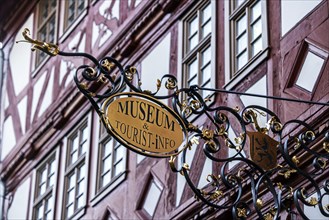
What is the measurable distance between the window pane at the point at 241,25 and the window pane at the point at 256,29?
0.58ft

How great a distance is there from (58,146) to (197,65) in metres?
3.81

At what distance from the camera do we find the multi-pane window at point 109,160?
14969 mm

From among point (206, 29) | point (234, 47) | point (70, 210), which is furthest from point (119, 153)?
point (234, 47)

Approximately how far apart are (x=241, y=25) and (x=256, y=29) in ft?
1.29

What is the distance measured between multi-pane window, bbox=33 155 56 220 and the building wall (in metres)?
0.02

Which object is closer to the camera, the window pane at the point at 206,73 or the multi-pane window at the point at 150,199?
the window pane at the point at 206,73

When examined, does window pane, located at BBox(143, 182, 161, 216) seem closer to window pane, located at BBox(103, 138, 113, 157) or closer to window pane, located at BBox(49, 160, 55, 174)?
window pane, located at BBox(103, 138, 113, 157)

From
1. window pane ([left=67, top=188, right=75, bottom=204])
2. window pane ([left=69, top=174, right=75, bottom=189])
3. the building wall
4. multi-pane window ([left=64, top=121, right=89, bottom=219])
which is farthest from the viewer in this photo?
window pane ([left=69, top=174, right=75, bottom=189])

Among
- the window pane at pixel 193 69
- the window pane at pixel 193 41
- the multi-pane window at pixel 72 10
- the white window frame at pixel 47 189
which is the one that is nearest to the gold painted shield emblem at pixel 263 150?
the window pane at pixel 193 69

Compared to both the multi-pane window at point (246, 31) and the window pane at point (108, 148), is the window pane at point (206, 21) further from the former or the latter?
the window pane at point (108, 148)

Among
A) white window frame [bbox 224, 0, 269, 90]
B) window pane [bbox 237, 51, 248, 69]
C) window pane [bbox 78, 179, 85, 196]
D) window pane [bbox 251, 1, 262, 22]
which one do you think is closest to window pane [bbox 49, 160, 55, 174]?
window pane [bbox 78, 179, 85, 196]

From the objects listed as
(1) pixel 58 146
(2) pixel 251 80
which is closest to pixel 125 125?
(2) pixel 251 80

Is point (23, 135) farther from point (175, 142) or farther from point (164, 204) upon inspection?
point (175, 142)

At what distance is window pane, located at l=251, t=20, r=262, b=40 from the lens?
12.5 m
